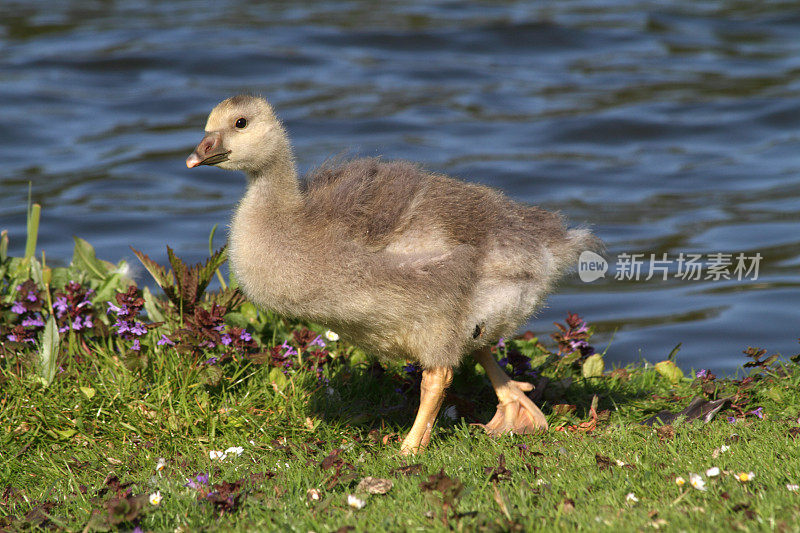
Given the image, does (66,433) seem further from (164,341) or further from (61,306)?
(61,306)

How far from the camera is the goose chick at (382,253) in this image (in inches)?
201

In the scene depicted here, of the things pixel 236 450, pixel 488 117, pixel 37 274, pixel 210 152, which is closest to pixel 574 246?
pixel 210 152

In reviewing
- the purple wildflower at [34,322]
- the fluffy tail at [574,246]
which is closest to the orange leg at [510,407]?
the fluffy tail at [574,246]

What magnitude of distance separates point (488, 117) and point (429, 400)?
11755 mm

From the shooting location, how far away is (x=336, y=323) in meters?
5.27

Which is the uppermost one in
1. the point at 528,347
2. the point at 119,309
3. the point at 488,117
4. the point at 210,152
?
the point at 210,152

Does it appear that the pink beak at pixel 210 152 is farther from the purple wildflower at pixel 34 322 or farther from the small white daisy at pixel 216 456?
the purple wildflower at pixel 34 322

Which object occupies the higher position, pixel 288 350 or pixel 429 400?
pixel 429 400

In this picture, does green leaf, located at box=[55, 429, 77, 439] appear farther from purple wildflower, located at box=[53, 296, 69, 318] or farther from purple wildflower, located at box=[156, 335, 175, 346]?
purple wildflower, located at box=[53, 296, 69, 318]

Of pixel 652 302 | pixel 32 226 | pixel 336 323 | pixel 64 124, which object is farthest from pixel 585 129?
pixel 336 323

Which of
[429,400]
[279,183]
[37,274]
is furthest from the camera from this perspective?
[37,274]

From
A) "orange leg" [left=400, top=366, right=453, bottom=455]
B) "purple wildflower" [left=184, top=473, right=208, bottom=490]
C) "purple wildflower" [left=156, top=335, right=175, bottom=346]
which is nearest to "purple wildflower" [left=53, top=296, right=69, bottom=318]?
"purple wildflower" [left=156, top=335, right=175, bottom=346]

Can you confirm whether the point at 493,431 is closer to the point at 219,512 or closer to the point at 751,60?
the point at 219,512

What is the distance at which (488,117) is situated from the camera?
1673cm
